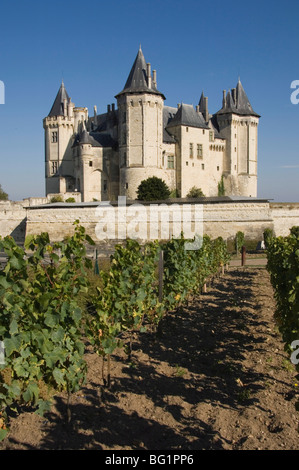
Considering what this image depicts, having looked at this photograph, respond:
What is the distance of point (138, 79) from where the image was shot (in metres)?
Result: 35.8

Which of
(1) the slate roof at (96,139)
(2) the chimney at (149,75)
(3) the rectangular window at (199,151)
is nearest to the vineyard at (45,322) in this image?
(2) the chimney at (149,75)

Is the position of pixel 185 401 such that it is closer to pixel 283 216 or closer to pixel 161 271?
pixel 161 271

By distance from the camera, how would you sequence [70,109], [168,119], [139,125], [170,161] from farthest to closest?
[70,109] → [168,119] → [170,161] → [139,125]

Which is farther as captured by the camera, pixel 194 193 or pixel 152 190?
pixel 194 193

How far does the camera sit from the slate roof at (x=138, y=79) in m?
35.4

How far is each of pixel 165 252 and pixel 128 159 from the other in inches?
1079

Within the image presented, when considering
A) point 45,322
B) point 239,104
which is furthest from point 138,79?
point 45,322

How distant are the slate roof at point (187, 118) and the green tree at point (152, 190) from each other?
313 inches

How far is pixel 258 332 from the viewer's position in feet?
25.2

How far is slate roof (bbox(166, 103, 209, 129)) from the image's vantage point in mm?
39669

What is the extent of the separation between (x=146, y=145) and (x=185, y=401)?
31950 mm

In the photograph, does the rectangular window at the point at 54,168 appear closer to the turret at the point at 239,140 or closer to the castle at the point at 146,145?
the castle at the point at 146,145

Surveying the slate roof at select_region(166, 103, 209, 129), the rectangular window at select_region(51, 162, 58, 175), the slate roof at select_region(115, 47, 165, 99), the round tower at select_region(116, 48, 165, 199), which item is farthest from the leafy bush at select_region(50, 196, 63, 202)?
the slate roof at select_region(166, 103, 209, 129)

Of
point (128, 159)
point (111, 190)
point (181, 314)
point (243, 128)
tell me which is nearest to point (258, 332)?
point (181, 314)
